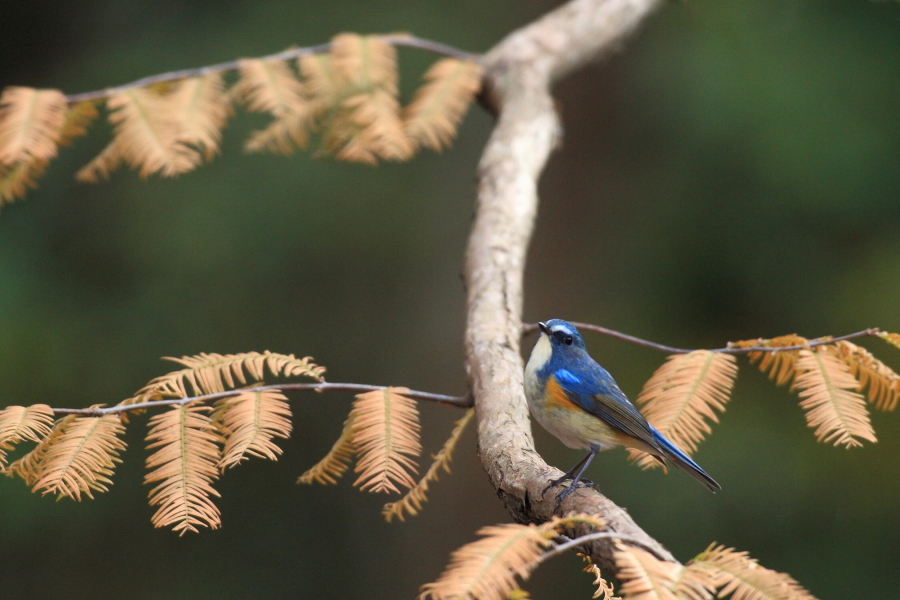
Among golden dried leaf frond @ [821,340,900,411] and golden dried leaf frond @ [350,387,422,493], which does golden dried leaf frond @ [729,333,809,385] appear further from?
golden dried leaf frond @ [350,387,422,493]

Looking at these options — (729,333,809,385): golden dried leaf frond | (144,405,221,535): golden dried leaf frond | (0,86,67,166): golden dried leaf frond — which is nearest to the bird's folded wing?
(729,333,809,385): golden dried leaf frond

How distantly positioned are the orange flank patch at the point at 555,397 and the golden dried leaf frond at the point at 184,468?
2.38 feet

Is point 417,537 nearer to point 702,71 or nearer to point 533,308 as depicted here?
point 533,308

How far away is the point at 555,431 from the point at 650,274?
2.84 m

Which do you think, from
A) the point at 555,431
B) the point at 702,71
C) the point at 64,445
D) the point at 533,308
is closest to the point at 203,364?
the point at 64,445

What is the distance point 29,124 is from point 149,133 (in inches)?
14.1

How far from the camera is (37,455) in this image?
1500 millimetres

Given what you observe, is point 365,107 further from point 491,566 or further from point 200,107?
point 491,566

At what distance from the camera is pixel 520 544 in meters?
0.96

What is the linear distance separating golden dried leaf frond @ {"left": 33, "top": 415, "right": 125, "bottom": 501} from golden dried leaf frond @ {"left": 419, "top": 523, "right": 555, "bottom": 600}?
0.74m

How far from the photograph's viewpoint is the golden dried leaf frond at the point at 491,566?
2.97 feet

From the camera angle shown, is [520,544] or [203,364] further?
[203,364]

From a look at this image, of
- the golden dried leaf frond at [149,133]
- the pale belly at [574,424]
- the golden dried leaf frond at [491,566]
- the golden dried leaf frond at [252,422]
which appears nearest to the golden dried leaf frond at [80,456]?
the golden dried leaf frond at [252,422]

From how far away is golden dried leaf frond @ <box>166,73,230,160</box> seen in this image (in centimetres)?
240
